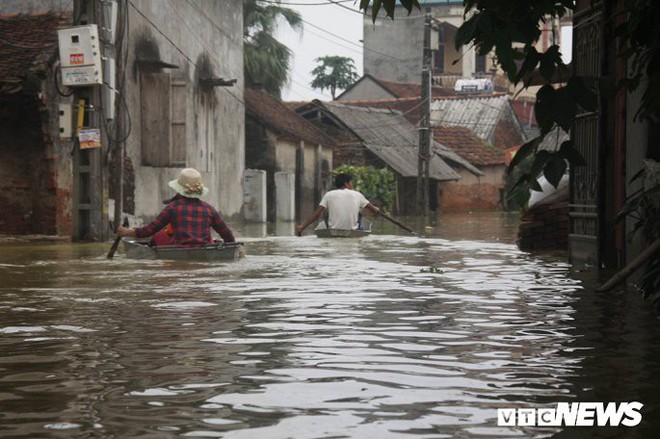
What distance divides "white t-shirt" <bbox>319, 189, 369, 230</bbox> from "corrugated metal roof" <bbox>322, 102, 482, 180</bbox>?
81.6ft

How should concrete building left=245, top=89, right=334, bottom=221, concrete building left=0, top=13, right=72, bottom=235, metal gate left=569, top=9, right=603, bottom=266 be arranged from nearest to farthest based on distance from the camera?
metal gate left=569, top=9, right=603, bottom=266 < concrete building left=0, top=13, right=72, bottom=235 < concrete building left=245, top=89, right=334, bottom=221

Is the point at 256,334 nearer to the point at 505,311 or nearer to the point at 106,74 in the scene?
the point at 505,311

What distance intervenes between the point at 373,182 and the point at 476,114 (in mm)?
16232

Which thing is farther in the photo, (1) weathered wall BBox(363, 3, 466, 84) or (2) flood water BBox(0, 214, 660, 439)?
(1) weathered wall BBox(363, 3, 466, 84)

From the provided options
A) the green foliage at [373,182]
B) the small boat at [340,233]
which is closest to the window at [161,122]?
the small boat at [340,233]

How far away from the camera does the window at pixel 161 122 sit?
26.7m

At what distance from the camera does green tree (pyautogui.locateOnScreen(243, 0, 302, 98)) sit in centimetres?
5219

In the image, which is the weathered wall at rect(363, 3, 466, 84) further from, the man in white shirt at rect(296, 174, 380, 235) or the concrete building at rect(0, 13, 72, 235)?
the concrete building at rect(0, 13, 72, 235)

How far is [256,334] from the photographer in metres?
7.70

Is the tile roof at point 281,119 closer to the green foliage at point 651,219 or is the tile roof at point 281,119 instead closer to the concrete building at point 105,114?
the concrete building at point 105,114

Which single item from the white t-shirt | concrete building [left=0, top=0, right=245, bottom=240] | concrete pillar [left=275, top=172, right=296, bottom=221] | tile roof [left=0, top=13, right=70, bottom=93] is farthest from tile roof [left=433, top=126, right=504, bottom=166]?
tile roof [left=0, top=13, right=70, bottom=93]

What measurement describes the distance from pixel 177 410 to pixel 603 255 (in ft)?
29.4

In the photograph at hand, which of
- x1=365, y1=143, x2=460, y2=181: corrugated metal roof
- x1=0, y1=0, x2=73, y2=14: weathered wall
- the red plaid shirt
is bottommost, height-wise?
the red plaid shirt

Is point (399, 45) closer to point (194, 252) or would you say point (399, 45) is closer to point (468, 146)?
point (468, 146)
